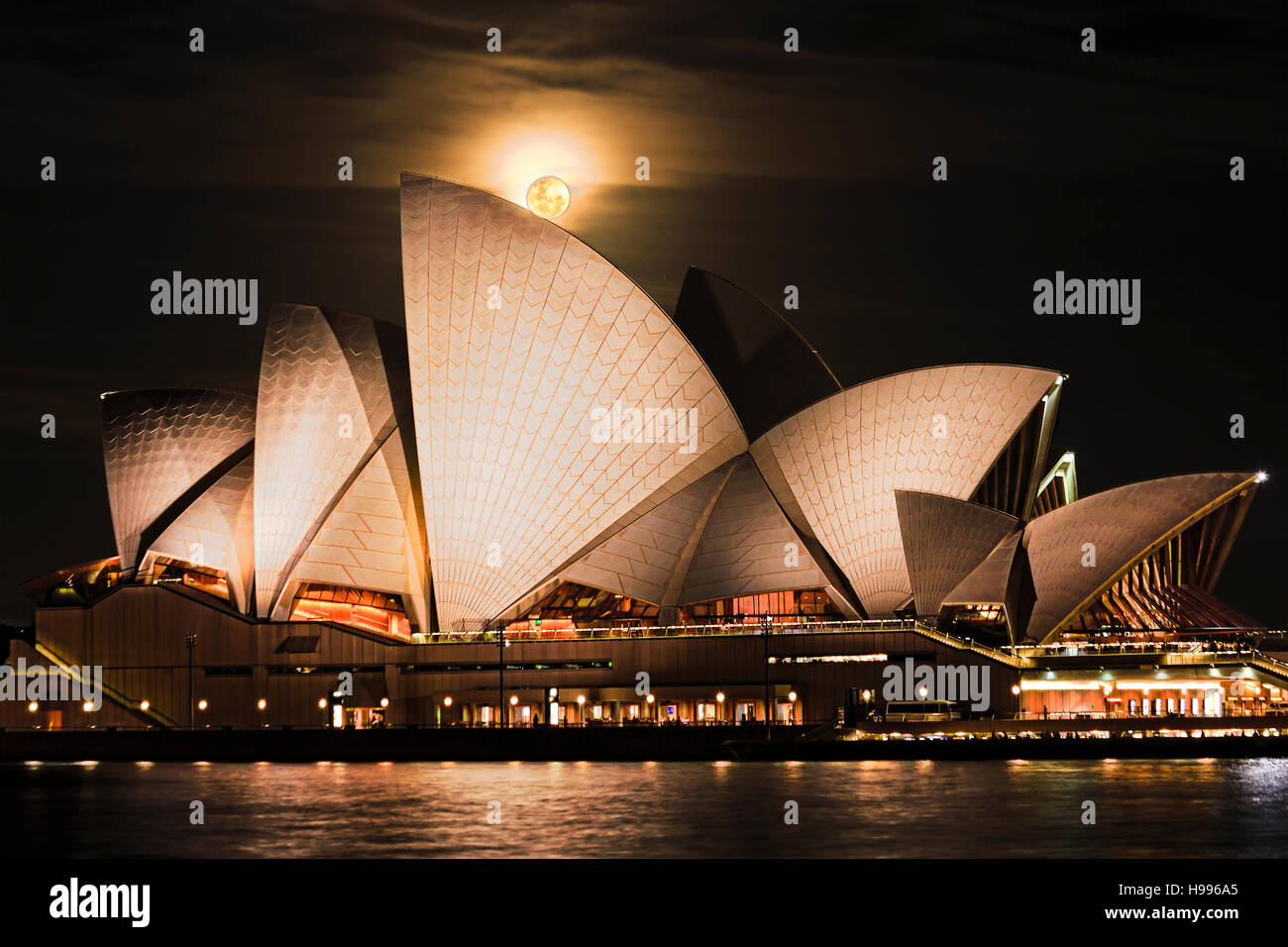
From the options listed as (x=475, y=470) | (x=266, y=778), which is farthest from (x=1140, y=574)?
(x=266, y=778)

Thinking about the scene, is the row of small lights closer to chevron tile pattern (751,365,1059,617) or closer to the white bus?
chevron tile pattern (751,365,1059,617)

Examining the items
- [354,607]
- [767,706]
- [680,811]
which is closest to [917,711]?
[767,706]

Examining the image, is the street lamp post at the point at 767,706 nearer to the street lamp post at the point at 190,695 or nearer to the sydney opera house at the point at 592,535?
the sydney opera house at the point at 592,535

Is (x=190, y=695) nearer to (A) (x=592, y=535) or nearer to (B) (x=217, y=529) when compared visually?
(B) (x=217, y=529)

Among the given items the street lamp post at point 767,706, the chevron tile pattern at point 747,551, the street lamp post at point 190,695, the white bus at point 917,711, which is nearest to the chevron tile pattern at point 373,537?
the street lamp post at point 190,695

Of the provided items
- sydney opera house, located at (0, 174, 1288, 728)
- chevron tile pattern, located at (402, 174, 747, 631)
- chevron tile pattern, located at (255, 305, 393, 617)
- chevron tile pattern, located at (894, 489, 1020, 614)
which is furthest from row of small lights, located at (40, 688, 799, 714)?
chevron tile pattern, located at (894, 489, 1020, 614)

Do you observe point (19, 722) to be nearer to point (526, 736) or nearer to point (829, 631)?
point (526, 736)

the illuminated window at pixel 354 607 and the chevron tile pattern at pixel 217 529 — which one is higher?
the chevron tile pattern at pixel 217 529
